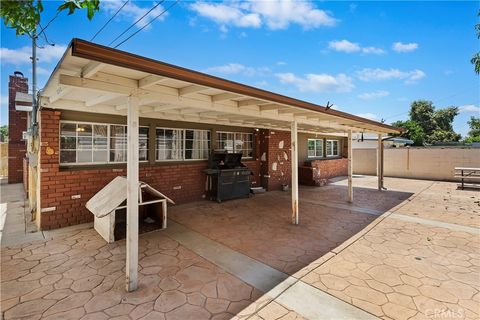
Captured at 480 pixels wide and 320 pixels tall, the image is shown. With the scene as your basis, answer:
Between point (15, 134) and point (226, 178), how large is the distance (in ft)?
36.6

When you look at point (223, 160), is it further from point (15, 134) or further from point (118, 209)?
point (15, 134)

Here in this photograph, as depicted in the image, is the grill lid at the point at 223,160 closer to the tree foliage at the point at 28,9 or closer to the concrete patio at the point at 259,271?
the concrete patio at the point at 259,271

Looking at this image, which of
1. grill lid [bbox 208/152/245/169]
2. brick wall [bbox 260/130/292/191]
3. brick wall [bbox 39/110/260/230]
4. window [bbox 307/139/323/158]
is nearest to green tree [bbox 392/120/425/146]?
window [bbox 307/139/323/158]

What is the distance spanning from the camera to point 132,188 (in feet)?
10.1

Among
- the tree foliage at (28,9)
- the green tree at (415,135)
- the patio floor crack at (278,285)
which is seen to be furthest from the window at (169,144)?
the green tree at (415,135)

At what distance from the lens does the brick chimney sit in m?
11.2

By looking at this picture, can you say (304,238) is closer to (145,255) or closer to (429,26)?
(145,255)

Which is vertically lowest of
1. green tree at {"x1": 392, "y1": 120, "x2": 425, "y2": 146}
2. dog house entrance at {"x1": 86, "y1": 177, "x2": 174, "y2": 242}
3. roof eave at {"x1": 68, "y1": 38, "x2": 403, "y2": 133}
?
dog house entrance at {"x1": 86, "y1": 177, "x2": 174, "y2": 242}

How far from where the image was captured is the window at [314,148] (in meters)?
13.3

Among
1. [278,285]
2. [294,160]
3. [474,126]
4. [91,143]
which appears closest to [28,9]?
[278,285]

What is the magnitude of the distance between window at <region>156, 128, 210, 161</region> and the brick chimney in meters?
9.12

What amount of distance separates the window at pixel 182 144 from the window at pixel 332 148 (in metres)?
9.48

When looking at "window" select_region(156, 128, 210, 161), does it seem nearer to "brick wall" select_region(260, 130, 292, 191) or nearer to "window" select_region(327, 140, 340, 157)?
"brick wall" select_region(260, 130, 292, 191)

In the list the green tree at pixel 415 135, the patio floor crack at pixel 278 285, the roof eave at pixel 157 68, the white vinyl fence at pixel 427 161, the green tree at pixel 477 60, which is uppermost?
the green tree at pixel 415 135
